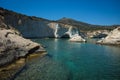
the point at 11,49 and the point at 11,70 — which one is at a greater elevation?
the point at 11,49

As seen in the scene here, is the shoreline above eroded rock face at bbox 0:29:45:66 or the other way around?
the other way around

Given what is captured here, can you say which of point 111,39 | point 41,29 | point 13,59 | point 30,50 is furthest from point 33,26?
point 13,59

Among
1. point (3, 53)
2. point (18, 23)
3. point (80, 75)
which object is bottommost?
point (80, 75)

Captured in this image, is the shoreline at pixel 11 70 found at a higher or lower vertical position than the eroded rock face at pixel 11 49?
lower

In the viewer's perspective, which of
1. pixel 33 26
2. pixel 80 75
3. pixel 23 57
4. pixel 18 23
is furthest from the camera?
pixel 33 26

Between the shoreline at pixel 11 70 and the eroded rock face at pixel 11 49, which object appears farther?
the eroded rock face at pixel 11 49

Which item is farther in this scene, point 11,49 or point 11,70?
point 11,49

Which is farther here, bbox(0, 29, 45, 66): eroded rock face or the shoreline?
bbox(0, 29, 45, 66): eroded rock face

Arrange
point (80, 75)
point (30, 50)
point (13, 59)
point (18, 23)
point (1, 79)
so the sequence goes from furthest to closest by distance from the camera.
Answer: point (18, 23), point (30, 50), point (13, 59), point (80, 75), point (1, 79)

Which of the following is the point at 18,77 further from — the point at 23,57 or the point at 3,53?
the point at 23,57

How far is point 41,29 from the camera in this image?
356 ft

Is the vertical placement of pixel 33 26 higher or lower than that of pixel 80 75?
higher

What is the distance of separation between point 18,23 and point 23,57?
2474 inches

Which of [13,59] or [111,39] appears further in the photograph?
[111,39]
